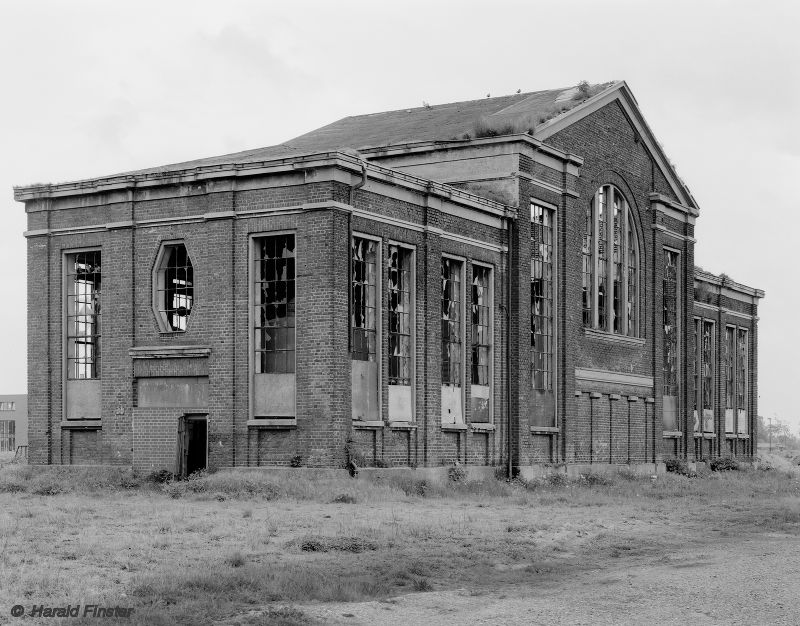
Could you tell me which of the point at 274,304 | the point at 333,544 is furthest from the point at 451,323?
the point at 333,544

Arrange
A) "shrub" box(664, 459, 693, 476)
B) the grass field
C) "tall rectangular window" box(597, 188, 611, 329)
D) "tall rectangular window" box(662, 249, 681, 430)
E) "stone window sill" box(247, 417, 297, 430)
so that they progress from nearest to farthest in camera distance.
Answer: the grass field → "stone window sill" box(247, 417, 297, 430) → "tall rectangular window" box(597, 188, 611, 329) → "shrub" box(664, 459, 693, 476) → "tall rectangular window" box(662, 249, 681, 430)

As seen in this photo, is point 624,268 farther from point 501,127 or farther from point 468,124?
point 501,127

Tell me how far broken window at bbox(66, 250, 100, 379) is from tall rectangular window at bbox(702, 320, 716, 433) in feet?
82.3

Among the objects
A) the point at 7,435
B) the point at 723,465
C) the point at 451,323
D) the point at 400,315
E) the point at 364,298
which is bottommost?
the point at 7,435

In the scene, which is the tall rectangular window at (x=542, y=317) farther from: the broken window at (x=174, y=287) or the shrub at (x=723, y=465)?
the shrub at (x=723, y=465)

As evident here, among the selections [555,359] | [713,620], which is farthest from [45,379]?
[713,620]

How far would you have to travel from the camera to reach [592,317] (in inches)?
1422

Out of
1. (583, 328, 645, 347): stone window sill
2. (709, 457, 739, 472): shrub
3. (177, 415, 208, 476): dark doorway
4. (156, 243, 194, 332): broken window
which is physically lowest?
(709, 457, 739, 472): shrub

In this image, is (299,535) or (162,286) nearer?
(299,535)

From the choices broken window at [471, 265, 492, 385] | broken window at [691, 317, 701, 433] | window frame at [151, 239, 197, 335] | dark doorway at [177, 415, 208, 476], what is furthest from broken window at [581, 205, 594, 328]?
dark doorway at [177, 415, 208, 476]

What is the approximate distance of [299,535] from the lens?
1725 centimetres

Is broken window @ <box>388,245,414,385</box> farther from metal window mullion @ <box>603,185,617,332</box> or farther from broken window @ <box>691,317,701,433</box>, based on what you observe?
broken window @ <box>691,317,701,433</box>

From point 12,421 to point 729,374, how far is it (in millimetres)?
77496

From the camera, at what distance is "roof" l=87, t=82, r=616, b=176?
32.8 metres
